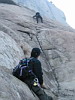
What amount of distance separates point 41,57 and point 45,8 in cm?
6943

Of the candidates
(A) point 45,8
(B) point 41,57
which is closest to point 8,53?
(B) point 41,57

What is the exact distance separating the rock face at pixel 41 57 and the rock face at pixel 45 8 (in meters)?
54.9

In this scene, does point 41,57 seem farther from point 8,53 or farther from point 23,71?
point 23,71

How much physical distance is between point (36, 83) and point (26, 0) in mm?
77157

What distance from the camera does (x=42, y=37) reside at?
21.8 metres

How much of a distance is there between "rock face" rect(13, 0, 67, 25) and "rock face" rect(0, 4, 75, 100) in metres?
54.9

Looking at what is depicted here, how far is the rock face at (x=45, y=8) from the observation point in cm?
8121

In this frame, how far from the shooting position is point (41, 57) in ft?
61.4

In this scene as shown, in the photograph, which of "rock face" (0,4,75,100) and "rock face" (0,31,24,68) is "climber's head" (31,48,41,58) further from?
"rock face" (0,31,24,68)

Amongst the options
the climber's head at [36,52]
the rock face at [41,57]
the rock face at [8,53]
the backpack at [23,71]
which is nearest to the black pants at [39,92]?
the rock face at [41,57]

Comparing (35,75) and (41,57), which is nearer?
(35,75)

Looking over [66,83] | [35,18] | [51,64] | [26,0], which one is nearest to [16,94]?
[66,83]

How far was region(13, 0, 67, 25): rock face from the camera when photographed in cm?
8121

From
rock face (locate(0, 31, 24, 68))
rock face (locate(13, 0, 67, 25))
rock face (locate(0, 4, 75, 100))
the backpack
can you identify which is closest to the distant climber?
the backpack
